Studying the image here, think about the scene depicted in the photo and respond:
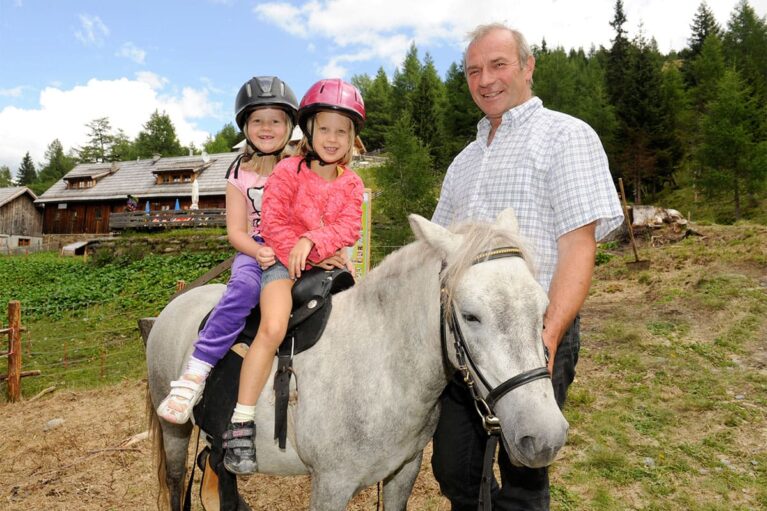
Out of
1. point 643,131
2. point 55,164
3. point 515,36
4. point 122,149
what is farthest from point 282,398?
point 55,164

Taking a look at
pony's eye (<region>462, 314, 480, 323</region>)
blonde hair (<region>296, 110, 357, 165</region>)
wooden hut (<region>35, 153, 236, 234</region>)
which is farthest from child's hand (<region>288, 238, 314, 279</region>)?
wooden hut (<region>35, 153, 236, 234</region>)

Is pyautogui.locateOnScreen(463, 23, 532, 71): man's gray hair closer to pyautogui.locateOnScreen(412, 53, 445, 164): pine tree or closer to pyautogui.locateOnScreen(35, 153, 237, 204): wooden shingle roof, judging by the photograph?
pyautogui.locateOnScreen(35, 153, 237, 204): wooden shingle roof

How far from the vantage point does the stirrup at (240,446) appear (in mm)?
2352

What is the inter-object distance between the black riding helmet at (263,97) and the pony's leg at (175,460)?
2.17m

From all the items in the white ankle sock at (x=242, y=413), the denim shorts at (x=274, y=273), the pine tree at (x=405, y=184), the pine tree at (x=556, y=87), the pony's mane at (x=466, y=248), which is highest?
the pine tree at (x=556, y=87)

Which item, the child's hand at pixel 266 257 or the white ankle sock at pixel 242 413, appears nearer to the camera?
the white ankle sock at pixel 242 413

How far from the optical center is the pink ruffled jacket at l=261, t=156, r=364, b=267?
8.18 feet

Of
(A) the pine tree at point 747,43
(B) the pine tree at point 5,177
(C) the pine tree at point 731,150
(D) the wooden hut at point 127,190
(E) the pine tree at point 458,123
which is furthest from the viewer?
(B) the pine tree at point 5,177

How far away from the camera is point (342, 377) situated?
2.30 metres

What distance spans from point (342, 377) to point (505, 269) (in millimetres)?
1018

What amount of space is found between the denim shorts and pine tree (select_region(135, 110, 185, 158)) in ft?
243

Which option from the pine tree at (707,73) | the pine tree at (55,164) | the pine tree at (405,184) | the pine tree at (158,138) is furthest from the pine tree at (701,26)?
the pine tree at (55,164)

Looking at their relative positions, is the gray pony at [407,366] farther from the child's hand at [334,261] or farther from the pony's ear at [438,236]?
the child's hand at [334,261]

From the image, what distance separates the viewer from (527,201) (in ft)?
7.65
